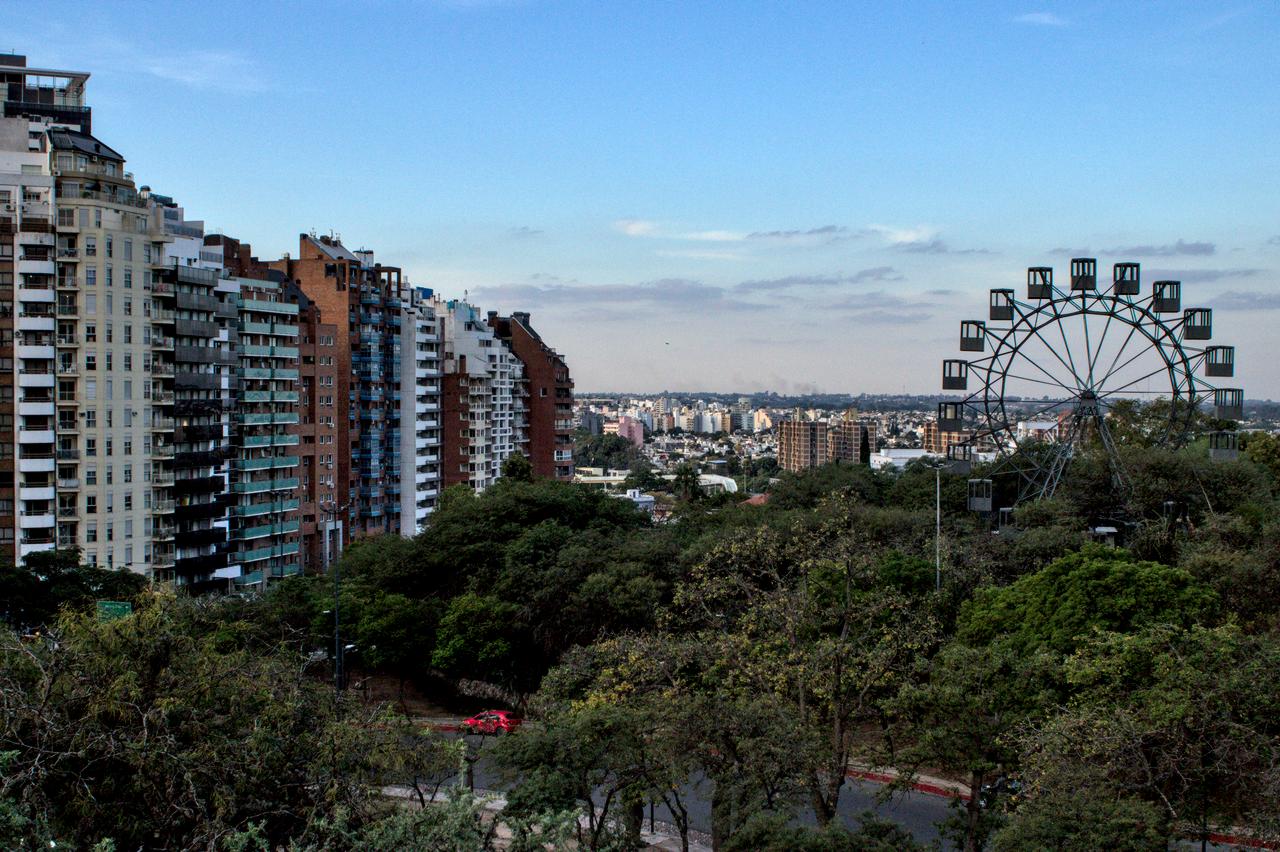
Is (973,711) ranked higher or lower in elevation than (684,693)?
lower

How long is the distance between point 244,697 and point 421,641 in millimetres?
18429

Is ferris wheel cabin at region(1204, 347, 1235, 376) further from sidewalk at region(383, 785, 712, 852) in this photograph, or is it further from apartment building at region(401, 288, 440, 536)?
apartment building at region(401, 288, 440, 536)

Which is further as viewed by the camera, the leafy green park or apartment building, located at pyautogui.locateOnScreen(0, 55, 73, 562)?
apartment building, located at pyautogui.locateOnScreen(0, 55, 73, 562)

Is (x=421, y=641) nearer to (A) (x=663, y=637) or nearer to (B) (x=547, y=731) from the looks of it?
(A) (x=663, y=637)

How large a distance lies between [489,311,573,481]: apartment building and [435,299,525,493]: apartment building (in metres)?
1.66

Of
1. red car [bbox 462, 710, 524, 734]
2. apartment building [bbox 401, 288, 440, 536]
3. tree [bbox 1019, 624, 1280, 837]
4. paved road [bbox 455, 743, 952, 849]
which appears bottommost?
paved road [bbox 455, 743, 952, 849]

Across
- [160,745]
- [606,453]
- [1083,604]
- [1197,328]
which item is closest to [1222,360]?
[1197,328]

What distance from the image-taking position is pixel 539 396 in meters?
78.9

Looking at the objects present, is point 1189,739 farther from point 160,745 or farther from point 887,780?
point 160,745

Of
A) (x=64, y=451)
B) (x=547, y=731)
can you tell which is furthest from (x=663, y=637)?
(x=64, y=451)

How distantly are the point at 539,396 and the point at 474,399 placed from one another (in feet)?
29.4

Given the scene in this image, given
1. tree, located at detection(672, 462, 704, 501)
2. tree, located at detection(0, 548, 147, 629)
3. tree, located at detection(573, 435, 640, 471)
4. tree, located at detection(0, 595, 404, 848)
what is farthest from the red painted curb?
tree, located at detection(573, 435, 640, 471)

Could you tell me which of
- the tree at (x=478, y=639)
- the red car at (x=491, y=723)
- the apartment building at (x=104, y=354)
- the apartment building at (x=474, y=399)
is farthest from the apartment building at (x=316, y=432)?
the red car at (x=491, y=723)

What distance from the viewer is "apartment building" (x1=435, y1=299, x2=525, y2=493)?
6875cm
